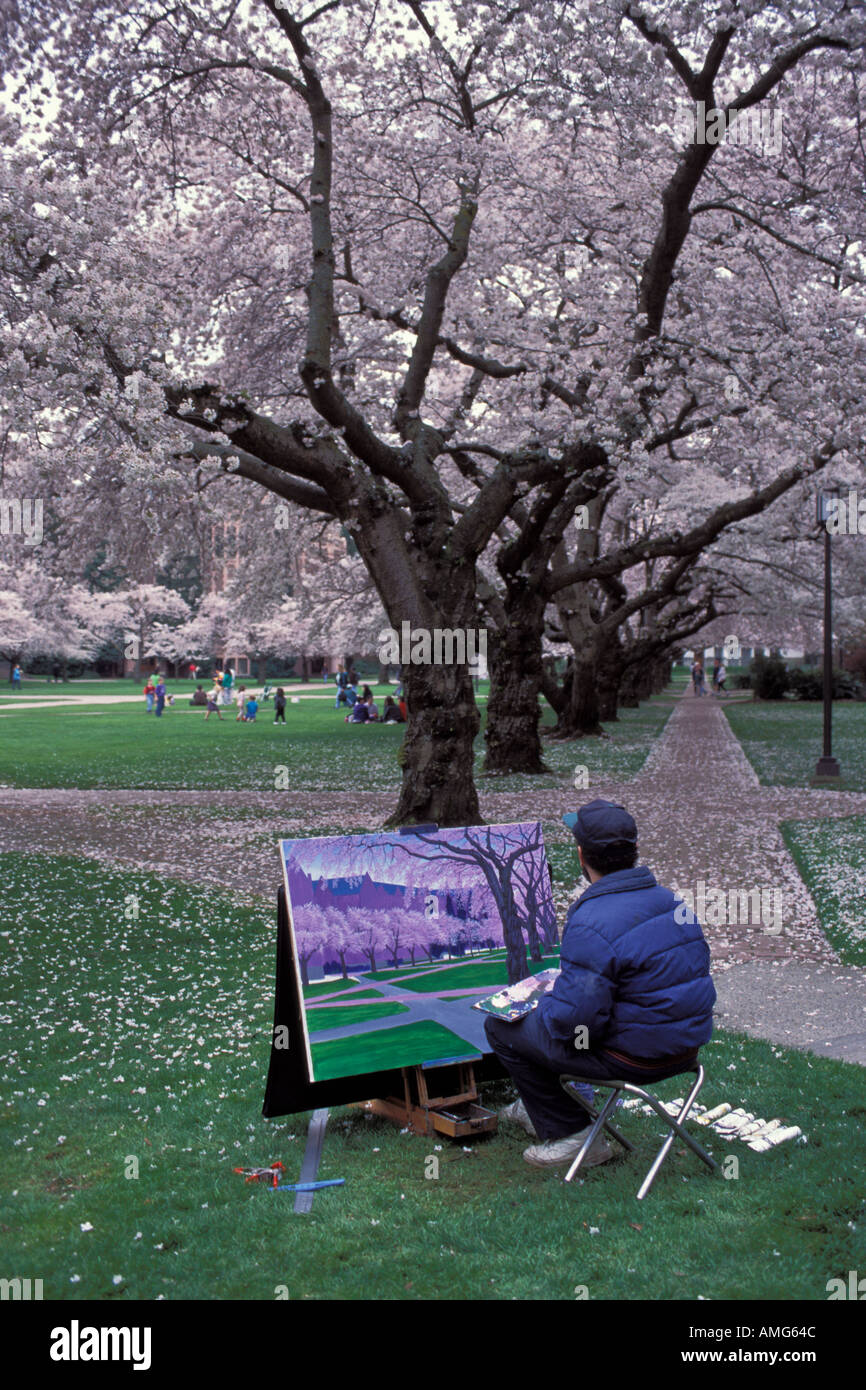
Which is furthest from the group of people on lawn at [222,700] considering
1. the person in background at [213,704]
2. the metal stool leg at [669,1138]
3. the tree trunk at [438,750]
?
the metal stool leg at [669,1138]

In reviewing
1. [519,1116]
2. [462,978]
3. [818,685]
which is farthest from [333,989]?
[818,685]

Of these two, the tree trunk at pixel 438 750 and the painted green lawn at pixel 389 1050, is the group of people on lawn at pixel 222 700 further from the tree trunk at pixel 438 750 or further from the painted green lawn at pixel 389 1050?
the painted green lawn at pixel 389 1050

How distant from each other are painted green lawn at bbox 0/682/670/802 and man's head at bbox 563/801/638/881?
14.7 m

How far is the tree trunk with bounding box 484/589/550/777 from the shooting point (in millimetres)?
21453

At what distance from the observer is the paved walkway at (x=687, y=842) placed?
24.9 ft

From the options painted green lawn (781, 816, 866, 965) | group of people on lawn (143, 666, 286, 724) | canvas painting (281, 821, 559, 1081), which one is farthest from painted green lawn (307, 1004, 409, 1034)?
group of people on lawn (143, 666, 286, 724)

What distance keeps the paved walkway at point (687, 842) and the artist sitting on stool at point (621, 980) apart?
2260 millimetres

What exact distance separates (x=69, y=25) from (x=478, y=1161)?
12203 millimetres

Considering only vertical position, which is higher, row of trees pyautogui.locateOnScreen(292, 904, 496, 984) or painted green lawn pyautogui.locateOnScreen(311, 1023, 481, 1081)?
row of trees pyautogui.locateOnScreen(292, 904, 496, 984)

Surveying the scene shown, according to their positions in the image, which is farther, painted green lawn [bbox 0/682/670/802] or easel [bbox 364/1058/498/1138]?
painted green lawn [bbox 0/682/670/802]

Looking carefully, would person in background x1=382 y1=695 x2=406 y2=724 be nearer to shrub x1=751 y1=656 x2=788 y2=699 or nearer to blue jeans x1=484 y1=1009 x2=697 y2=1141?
shrub x1=751 y1=656 x2=788 y2=699

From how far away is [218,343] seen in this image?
17734 mm
